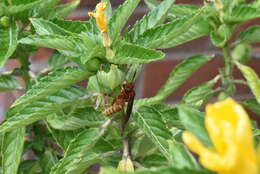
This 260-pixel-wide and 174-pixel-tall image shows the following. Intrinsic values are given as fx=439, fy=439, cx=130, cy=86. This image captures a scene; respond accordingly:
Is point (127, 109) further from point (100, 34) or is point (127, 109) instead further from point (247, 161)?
point (247, 161)

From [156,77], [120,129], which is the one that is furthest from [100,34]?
[156,77]

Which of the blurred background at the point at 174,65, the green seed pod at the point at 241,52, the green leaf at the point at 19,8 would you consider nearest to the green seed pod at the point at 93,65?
the green leaf at the point at 19,8

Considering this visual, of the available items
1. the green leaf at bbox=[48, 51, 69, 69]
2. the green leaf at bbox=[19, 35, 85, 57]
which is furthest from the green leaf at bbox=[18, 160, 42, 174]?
the green leaf at bbox=[19, 35, 85, 57]

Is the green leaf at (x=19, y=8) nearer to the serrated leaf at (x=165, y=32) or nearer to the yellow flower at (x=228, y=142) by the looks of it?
the serrated leaf at (x=165, y=32)

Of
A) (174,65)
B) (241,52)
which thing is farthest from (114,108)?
(174,65)

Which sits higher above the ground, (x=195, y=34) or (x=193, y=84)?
(x=195, y=34)

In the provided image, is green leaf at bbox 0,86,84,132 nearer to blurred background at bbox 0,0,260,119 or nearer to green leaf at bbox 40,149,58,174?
green leaf at bbox 40,149,58,174

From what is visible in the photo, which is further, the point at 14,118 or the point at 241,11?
the point at 241,11
